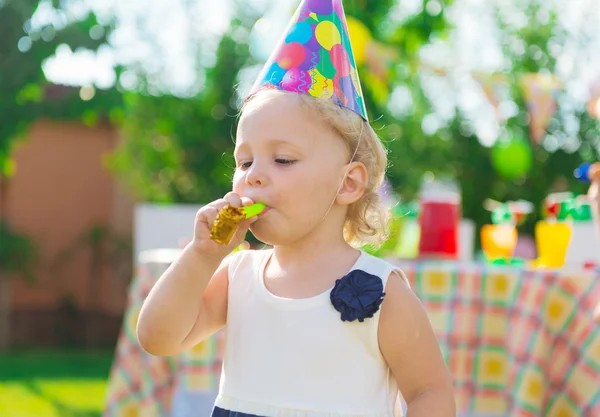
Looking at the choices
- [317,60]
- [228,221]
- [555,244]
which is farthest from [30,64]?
[228,221]

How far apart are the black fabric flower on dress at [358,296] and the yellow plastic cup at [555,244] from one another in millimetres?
1810

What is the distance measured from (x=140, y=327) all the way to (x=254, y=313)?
0.59 ft

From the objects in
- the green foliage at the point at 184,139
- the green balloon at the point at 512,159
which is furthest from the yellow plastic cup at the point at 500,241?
the green balloon at the point at 512,159

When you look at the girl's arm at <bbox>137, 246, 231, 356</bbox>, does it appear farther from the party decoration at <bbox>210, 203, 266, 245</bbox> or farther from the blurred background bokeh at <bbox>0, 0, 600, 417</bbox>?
the blurred background bokeh at <bbox>0, 0, 600, 417</bbox>

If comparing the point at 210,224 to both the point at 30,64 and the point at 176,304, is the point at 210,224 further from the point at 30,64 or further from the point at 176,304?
the point at 30,64

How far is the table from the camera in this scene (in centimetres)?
252

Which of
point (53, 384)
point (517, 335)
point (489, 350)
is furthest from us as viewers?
point (53, 384)

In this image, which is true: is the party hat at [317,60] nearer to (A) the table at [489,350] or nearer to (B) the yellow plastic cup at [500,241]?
(A) the table at [489,350]

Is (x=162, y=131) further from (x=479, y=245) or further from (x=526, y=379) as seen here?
(x=526, y=379)

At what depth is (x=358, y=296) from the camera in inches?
47.3

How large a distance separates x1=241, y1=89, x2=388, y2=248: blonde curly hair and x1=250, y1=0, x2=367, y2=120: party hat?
0.06 feet

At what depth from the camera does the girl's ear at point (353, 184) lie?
131 cm

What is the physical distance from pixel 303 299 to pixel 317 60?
1.29 ft

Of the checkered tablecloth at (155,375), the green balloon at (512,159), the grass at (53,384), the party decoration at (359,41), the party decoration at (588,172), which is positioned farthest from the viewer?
the green balloon at (512,159)
